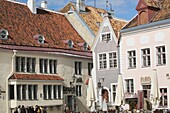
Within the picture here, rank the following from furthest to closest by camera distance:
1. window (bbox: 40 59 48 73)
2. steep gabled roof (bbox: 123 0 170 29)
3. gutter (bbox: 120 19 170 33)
Result: window (bbox: 40 59 48 73) → steep gabled roof (bbox: 123 0 170 29) → gutter (bbox: 120 19 170 33)

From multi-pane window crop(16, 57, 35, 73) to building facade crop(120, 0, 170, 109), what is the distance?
9.04 metres

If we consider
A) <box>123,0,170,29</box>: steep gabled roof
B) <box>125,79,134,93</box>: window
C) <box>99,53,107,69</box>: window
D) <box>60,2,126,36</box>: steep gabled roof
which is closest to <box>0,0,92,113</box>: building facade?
<box>60,2,126,36</box>: steep gabled roof

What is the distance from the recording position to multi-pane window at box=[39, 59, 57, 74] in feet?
130

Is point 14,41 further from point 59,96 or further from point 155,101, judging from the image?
point 155,101

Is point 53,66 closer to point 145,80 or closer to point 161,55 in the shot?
point 145,80

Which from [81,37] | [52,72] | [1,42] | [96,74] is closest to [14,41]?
[1,42]

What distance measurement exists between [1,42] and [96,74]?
9.08 metres

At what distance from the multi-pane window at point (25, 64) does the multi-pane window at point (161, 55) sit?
12.7m

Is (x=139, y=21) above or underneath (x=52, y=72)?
above

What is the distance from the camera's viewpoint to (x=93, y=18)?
50094mm

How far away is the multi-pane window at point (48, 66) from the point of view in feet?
130

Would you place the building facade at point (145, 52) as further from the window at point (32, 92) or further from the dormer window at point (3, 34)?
the dormer window at point (3, 34)

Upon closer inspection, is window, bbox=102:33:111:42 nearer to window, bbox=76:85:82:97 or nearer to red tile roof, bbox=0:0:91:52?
red tile roof, bbox=0:0:91:52

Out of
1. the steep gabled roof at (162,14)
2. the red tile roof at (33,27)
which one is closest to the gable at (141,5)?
the steep gabled roof at (162,14)
